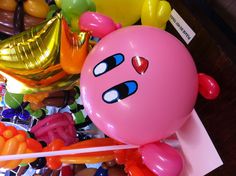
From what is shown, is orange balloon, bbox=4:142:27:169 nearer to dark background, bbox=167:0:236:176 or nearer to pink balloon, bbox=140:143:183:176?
pink balloon, bbox=140:143:183:176

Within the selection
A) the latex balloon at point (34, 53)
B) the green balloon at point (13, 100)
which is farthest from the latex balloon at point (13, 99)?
the latex balloon at point (34, 53)

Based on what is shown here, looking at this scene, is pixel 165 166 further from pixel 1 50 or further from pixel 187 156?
pixel 1 50

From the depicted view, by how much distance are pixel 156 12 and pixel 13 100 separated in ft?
1.41

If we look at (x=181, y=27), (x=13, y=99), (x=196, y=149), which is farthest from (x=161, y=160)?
(x=13, y=99)

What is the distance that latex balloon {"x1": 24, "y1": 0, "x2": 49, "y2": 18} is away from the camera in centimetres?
71

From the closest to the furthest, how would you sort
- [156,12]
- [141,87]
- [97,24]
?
[141,87] < [97,24] < [156,12]

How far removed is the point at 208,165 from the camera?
54cm

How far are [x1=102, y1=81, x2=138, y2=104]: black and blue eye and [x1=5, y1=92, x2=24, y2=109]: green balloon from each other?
36 centimetres

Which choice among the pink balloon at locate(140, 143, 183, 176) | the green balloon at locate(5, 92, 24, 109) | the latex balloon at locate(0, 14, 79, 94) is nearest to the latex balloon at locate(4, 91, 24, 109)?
the green balloon at locate(5, 92, 24, 109)

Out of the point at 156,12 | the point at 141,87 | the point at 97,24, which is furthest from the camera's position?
the point at 156,12

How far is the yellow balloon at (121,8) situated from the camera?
2.28 ft

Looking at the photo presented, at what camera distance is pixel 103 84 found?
480 mm

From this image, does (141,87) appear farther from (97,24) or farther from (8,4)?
(8,4)

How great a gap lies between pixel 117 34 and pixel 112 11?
21 cm
